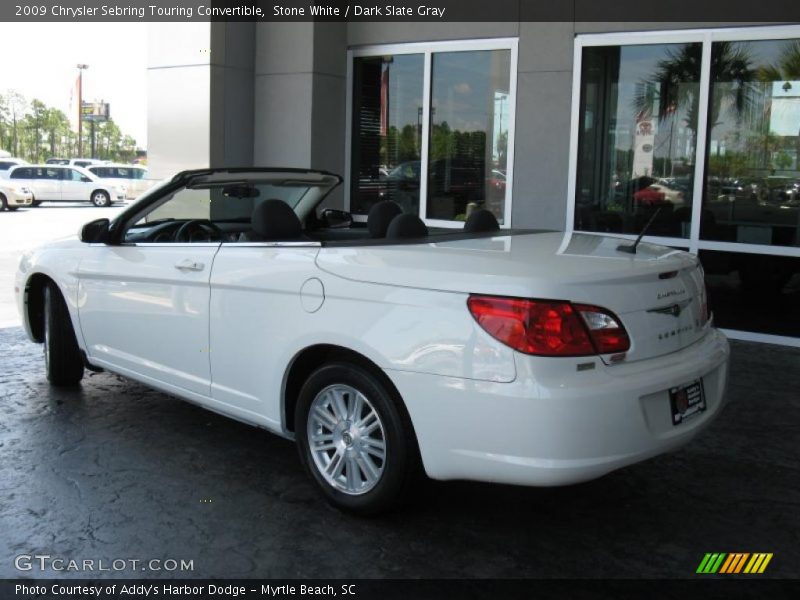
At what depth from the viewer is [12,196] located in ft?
95.3

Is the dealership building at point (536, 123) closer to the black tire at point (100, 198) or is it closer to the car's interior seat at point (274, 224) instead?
the car's interior seat at point (274, 224)

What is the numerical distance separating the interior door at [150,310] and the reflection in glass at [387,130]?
5453mm

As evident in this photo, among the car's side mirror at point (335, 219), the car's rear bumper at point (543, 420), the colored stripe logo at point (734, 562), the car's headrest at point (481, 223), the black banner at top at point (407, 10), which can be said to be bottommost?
the colored stripe logo at point (734, 562)

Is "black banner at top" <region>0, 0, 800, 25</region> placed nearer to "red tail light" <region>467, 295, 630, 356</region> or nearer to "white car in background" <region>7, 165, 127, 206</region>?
"red tail light" <region>467, 295, 630, 356</region>

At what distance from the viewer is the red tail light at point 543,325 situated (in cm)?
325

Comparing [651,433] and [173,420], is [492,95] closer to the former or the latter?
[173,420]

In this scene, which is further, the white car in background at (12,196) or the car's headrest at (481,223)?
the white car in background at (12,196)

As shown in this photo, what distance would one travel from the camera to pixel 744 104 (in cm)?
804

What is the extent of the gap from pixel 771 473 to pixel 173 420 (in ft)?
11.5

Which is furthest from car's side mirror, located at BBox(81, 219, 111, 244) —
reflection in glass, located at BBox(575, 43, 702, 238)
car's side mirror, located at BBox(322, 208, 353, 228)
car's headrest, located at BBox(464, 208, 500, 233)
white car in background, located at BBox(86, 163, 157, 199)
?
white car in background, located at BBox(86, 163, 157, 199)

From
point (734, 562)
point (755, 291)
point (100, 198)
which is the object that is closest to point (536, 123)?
point (755, 291)

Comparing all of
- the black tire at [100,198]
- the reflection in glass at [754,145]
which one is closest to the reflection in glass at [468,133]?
the reflection in glass at [754,145]

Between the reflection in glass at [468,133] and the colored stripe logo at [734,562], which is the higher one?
the reflection in glass at [468,133]

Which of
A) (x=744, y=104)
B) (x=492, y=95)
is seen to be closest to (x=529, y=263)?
(x=744, y=104)
